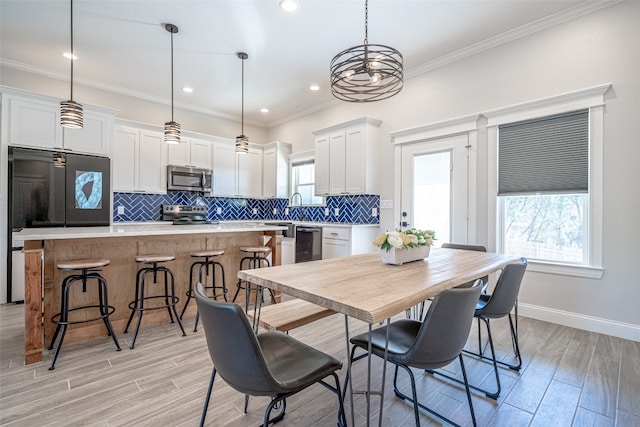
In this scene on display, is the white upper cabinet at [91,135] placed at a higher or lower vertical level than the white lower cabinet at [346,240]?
higher

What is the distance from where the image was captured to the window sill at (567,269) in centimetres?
286

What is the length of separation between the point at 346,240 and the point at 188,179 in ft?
9.96

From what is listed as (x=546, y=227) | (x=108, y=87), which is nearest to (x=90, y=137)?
(x=108, y=87)

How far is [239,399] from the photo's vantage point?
185 centimetres

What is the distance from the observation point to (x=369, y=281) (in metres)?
1.49

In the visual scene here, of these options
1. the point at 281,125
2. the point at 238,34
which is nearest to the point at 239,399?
the point at 238,34

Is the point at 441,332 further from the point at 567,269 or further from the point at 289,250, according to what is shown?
the point at 289,250

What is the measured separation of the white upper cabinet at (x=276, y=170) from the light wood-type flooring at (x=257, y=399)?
12.7ft

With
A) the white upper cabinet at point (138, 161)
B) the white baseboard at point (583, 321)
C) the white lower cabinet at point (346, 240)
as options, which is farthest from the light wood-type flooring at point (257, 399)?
the white upper cabinet at point (138, 161)

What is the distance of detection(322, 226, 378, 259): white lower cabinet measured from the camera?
445cm

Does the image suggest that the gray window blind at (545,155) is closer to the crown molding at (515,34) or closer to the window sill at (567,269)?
the window sill at (567,269)

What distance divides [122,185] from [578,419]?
568cm

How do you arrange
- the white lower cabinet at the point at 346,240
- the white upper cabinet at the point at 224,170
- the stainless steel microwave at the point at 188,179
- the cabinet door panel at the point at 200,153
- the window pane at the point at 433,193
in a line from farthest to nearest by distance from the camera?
the white upper cabinet at the point at 224,170 → the cabinet door panel at the point at 200,153 → the stainless steel microwave at the point at 188,179 → the white lower cabinet at the point at 346,240 → the window pane at the point at 433,193

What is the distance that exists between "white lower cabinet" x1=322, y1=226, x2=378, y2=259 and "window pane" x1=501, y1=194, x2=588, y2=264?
1.87 meters
